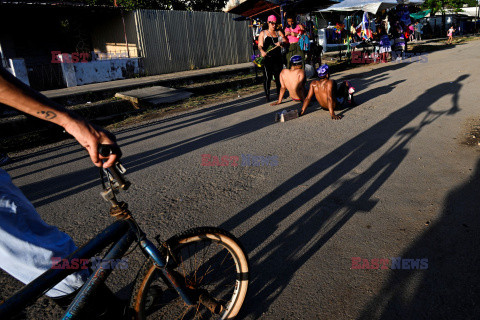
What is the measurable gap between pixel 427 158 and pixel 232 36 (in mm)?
18499

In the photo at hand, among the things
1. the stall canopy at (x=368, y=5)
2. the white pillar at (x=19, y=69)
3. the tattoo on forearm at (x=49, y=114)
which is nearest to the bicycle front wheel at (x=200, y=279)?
the tattoo on forearm at (x=49, y=114)

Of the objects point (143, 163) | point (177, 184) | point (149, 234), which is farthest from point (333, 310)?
point (143, 163)

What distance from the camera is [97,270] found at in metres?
1.68

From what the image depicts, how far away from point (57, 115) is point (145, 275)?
924 millimetres

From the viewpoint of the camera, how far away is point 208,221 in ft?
10.9

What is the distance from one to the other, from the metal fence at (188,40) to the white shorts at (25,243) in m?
17.1

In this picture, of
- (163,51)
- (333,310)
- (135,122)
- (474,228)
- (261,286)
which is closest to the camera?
(333,310)

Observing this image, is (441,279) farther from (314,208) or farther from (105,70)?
(105,70)

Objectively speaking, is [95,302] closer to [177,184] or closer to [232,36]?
[177,184]

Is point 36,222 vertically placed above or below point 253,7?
below

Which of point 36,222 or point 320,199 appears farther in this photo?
point 320,199

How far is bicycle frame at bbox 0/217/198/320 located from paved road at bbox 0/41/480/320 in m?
0.81

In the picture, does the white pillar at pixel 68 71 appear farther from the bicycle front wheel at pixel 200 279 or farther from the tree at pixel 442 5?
the tree at pixel 442 5

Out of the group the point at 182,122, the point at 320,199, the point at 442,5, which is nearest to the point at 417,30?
the point at 442,5
